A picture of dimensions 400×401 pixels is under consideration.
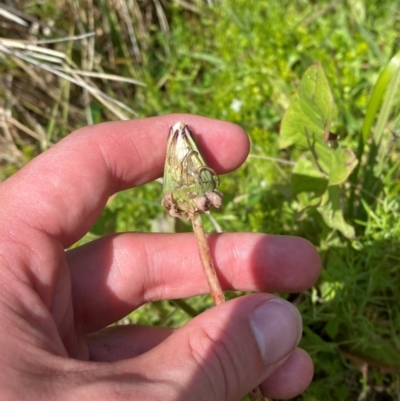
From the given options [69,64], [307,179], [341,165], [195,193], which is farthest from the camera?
[69,64]

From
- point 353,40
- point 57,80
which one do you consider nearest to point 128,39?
point 57,80

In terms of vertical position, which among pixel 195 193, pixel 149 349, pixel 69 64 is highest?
pixel 69 64

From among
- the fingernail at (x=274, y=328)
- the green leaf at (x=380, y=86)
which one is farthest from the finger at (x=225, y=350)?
the green leaf at (x=380, y=86)

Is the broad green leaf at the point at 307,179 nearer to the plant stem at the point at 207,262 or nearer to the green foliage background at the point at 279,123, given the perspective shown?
the green foliage background at the point at 279,123

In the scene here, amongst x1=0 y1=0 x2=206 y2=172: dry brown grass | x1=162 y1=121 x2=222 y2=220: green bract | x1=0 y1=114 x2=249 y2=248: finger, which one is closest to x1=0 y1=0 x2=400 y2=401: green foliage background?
x1=0 y1=0 x2=206 y2=172: dry brown grass

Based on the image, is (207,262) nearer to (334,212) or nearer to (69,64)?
(334,212)

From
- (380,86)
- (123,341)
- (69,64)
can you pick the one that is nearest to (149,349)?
(123,341)
